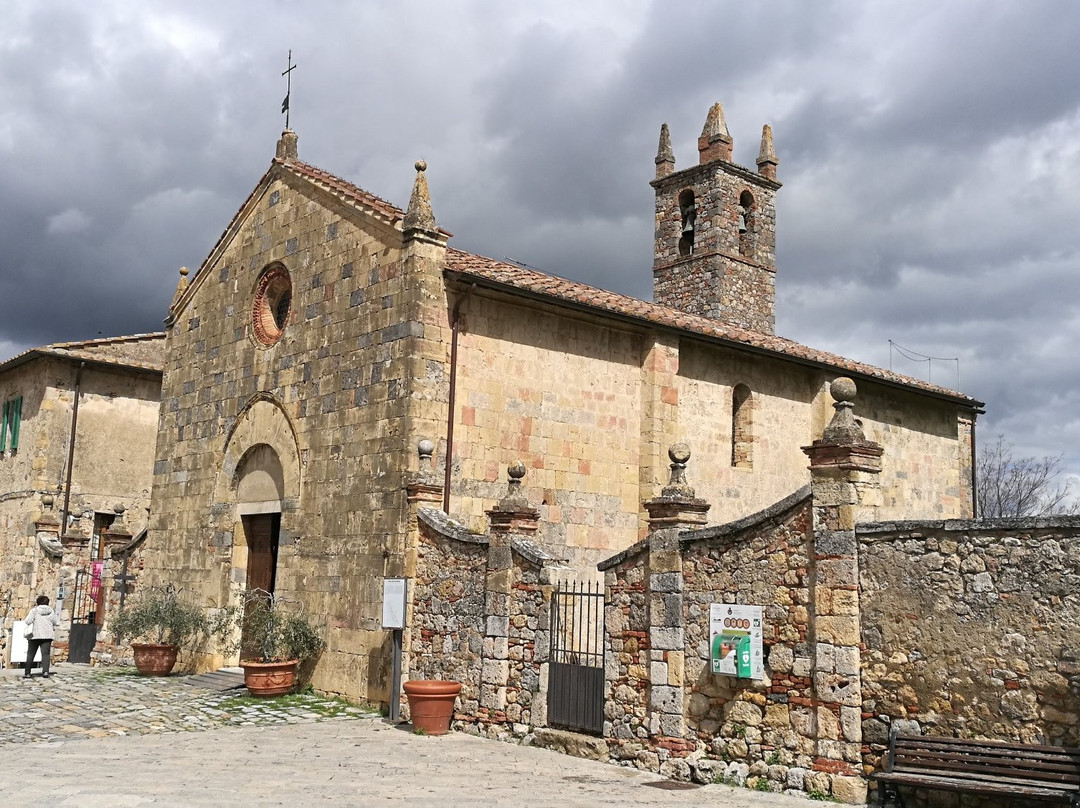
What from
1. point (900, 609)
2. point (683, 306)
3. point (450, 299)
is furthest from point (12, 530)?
point (900, 609)

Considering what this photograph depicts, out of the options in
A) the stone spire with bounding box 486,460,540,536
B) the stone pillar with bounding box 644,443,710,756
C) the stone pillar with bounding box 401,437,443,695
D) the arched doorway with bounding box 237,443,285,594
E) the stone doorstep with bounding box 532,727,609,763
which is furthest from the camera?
the arched doorway with bounding box 237,443,285,594

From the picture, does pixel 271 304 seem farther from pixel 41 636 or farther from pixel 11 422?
pixel 11 422

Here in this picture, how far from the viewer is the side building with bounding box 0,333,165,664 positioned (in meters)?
22.3

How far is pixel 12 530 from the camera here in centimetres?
2386

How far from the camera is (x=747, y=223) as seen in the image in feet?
90.0

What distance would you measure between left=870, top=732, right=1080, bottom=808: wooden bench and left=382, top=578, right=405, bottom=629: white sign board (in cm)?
634

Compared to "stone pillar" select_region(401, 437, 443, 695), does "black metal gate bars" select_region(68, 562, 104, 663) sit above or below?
below

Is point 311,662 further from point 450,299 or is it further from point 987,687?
point 987,687

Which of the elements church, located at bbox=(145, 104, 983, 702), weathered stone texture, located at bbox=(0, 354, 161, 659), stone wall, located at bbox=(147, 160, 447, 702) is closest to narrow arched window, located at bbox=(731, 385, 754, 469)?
church, located at bbox=(145, 104, 983, 702)

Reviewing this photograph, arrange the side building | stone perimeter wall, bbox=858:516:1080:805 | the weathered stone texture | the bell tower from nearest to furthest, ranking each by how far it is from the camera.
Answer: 1. stone perimeter wall, bbox=858:516:1080:805
2. the side building
3. the weathered stone texture
4. the bell tower

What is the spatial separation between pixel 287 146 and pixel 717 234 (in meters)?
11.8

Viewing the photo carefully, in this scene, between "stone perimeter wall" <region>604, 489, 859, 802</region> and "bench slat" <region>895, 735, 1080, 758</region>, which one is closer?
"bench slat" <region>895, 735, 1080, 758</region>

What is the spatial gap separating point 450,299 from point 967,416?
43.6 feet

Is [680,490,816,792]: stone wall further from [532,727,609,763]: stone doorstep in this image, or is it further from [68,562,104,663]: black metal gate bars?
[68,562,104,663]: black metal gate bars
